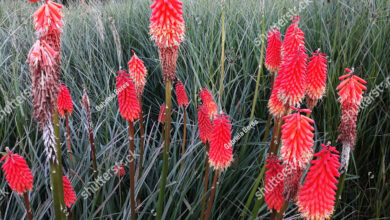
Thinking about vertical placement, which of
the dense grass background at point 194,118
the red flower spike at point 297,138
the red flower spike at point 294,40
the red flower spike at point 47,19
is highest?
the red flower spike at point 47,19

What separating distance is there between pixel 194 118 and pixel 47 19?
7.71 feet

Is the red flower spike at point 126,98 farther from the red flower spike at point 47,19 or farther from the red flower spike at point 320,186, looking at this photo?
the red flower spike at point 320,186

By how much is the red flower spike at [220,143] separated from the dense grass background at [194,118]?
46 centimetres

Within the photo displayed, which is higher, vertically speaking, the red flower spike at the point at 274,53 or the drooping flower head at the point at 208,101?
the red flower spike at the point at 274,53

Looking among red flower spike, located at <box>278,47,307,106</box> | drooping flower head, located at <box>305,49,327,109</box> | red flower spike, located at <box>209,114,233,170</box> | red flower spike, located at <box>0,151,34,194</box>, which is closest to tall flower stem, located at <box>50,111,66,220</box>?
red flower spike, located at <box>0,151,34,194</box>

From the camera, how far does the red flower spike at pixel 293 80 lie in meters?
1.58

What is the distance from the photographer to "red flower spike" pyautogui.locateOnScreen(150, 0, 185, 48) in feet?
5.45

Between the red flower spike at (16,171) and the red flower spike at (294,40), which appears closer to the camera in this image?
the red flower spike at (16,171)

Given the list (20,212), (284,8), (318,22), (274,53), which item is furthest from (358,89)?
(284,8)

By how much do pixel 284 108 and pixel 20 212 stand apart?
1896 mm

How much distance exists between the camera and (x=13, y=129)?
308 centimetres

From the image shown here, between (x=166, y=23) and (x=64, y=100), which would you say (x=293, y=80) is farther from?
(x=64, y=100)

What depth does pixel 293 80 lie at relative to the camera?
1.60m

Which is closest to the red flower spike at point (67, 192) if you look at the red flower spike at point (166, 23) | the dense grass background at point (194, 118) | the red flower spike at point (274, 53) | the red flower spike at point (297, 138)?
the dense grass background at point (194, 118)
